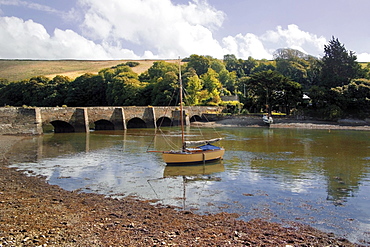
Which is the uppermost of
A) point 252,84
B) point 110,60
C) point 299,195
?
point 110,60

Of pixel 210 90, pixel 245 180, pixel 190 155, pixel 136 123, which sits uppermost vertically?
pixel 210 90

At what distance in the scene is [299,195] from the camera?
1666 centimetres

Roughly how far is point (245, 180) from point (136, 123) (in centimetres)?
4685

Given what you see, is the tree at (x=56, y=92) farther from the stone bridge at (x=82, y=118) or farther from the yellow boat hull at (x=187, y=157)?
the yellow boat hull at (x=187, y=157)

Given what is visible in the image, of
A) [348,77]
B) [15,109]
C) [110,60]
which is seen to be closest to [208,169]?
[15,109]

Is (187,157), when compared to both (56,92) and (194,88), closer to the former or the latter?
(194,88)

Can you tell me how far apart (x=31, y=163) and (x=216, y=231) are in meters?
19.0

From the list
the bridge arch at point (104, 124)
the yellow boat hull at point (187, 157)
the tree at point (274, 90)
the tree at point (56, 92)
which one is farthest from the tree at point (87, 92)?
the yellow boat hull at point (187, 157)

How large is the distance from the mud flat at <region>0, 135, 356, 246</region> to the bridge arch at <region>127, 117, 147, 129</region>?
48540 millimetres

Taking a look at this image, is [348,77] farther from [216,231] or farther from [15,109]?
[216,231]

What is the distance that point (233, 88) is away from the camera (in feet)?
337

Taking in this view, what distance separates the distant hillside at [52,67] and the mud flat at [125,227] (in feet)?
361

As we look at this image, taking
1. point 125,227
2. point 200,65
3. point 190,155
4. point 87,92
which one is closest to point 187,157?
point 190,155

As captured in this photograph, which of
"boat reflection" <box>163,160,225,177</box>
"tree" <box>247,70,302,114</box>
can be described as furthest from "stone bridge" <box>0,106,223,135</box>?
"boat reflection" <box>163,160,225,177</box>
